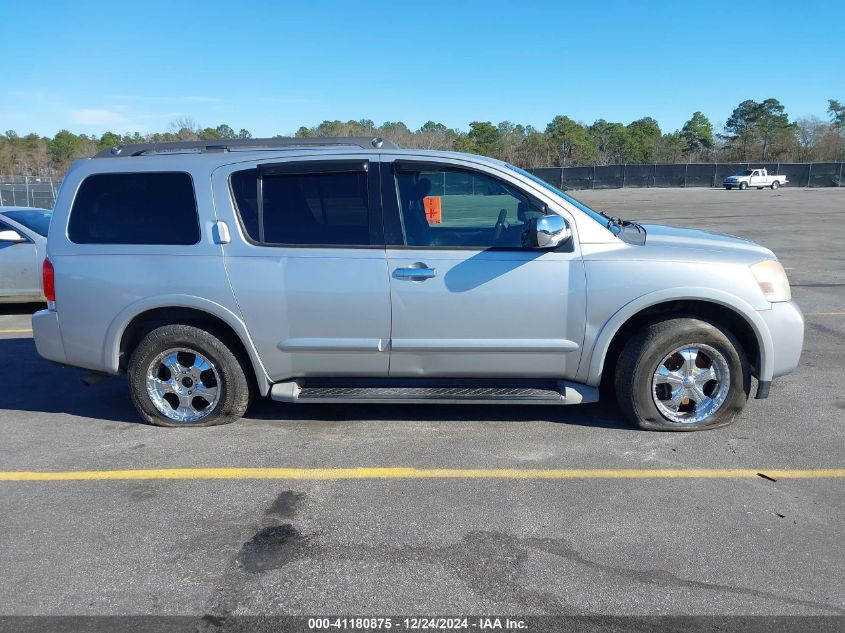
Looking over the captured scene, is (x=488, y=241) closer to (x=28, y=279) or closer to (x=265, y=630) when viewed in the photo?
(x=265, y=630)

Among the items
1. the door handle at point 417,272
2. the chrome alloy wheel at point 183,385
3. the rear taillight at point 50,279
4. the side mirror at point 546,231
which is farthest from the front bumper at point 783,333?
the rear taillight at point 50,279

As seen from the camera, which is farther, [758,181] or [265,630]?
[758,181]

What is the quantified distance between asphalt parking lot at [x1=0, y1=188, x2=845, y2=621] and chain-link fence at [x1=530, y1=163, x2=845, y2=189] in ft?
178

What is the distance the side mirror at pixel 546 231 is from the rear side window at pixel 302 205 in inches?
44.6

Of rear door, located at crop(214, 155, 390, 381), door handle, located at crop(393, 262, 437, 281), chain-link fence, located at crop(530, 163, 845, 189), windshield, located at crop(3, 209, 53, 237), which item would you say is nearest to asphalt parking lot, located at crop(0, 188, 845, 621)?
rear door, located at crop(214, 155, 390, 381)

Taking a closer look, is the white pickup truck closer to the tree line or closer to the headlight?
the tree line

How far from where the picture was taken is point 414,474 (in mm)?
4230

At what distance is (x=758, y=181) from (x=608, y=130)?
63316 mm

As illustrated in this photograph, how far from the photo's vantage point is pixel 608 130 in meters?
115

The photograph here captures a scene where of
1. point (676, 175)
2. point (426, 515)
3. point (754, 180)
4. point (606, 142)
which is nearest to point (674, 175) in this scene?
point (676, 175)

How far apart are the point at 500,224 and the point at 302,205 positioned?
1.39 m

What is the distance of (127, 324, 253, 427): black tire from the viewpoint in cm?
489

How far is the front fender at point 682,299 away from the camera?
180 inches

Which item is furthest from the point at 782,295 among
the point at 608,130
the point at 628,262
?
the point at 608,130
